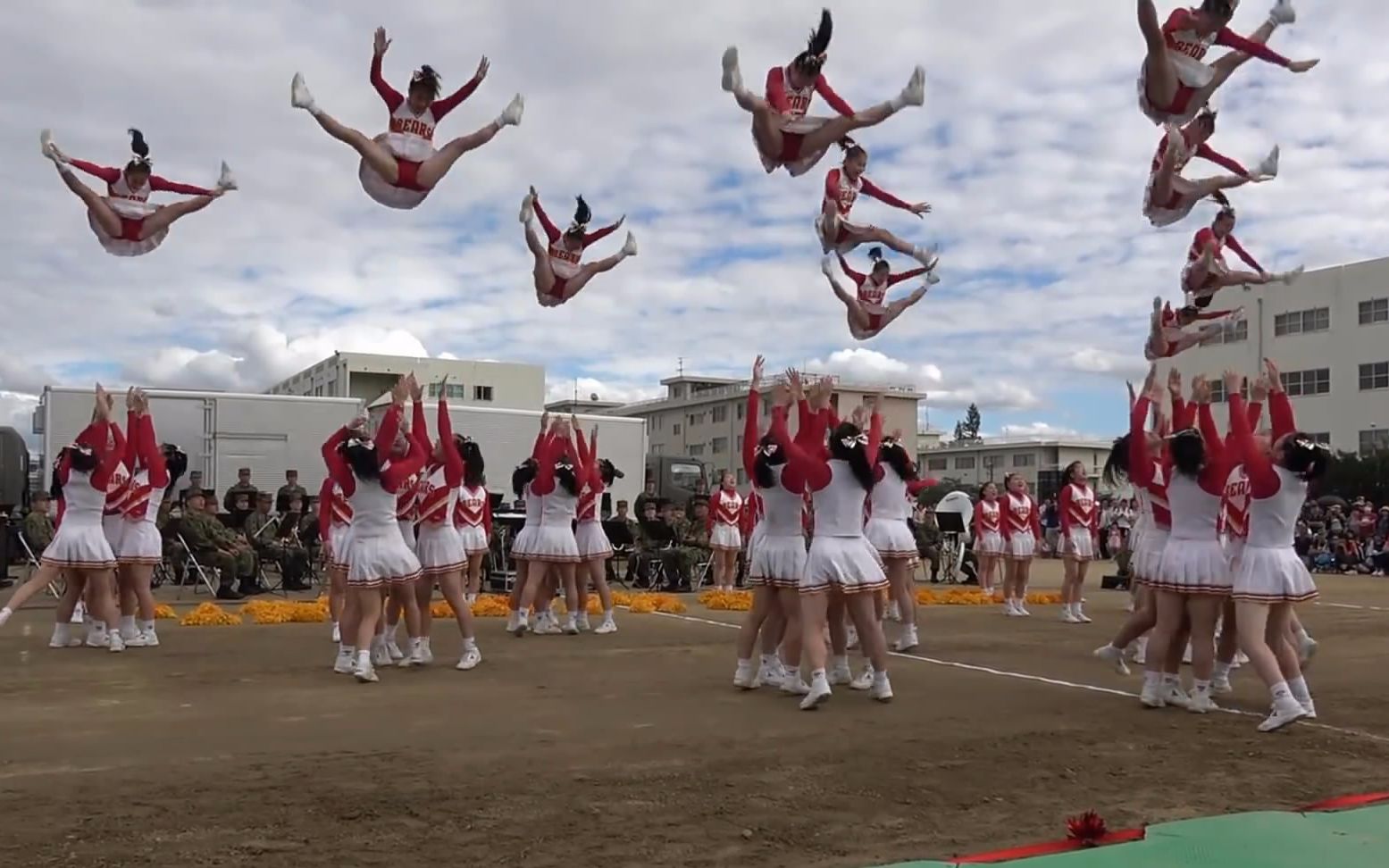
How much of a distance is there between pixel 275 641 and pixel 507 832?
24.1 feet

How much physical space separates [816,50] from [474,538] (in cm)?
674

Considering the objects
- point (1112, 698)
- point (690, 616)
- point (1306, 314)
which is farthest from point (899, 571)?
point (1306, 314)

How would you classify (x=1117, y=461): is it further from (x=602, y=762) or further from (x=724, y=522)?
(x=724, y=522)

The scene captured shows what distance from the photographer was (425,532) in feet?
32.0

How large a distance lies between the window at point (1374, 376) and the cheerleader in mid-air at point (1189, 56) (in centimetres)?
4167

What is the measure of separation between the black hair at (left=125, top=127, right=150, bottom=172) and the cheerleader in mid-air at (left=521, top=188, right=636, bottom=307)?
282 cm

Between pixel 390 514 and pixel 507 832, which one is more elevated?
pixel 390 514

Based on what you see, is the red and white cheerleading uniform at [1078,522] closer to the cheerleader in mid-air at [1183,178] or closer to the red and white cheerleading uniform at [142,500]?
the cheerleader in mid-air at [1183,178]

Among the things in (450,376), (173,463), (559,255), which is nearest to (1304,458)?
(559,255)

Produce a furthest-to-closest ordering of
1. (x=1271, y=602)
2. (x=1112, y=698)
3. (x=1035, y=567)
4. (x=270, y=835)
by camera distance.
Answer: (x=1035, y=567), (x=1112, y=698), (x=1271, y=602), (x=270, y=835)

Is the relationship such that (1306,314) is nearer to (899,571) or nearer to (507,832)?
(899,571)

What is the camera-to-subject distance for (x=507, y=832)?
4801mm

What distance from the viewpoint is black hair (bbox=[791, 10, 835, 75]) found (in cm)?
841

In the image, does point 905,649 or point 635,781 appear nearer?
point 635,781
